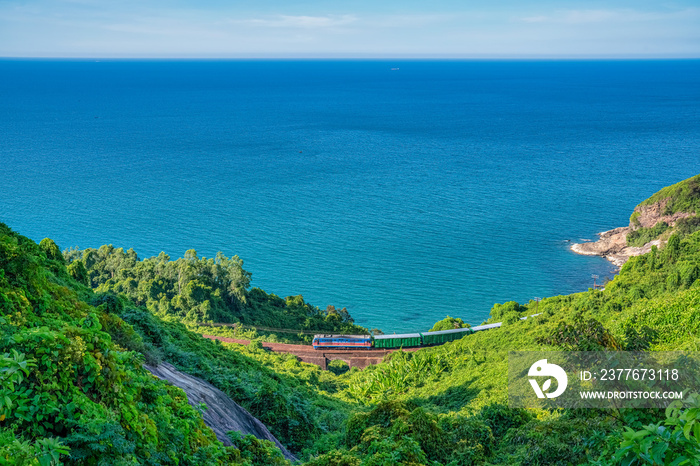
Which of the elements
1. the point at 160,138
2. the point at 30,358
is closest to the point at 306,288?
the point at 30,358

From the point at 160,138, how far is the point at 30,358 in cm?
14905

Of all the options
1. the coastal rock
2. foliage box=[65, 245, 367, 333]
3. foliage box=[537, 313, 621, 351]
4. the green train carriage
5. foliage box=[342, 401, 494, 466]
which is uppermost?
the coastal rock

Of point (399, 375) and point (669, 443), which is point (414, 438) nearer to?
point (669, 443)

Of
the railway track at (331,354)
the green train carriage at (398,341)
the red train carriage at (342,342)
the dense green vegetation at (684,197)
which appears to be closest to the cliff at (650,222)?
the dense green vegetation at (684,197)

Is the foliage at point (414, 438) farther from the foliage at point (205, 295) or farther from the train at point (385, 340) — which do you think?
the foliage at point (205, 295)

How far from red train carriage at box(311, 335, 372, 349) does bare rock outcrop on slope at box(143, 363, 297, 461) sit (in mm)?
27239

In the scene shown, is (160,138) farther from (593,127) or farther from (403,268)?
(593,127)

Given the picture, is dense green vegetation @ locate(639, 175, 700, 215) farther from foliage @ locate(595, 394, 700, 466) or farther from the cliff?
foliage @ locate(595, 394, 700, 466)

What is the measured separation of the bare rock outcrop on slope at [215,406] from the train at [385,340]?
2734 centimetres

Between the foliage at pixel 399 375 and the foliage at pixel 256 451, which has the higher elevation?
the foliage at pixel 399 375

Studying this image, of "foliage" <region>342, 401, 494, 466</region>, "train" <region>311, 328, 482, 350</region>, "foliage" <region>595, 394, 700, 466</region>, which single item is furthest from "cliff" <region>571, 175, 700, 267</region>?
"foliage" <region>595, 394, 700, 466</region>

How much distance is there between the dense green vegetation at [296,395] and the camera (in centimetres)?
815

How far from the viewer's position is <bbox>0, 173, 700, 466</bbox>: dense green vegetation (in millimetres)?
8148

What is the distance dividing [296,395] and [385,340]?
22.9 m
